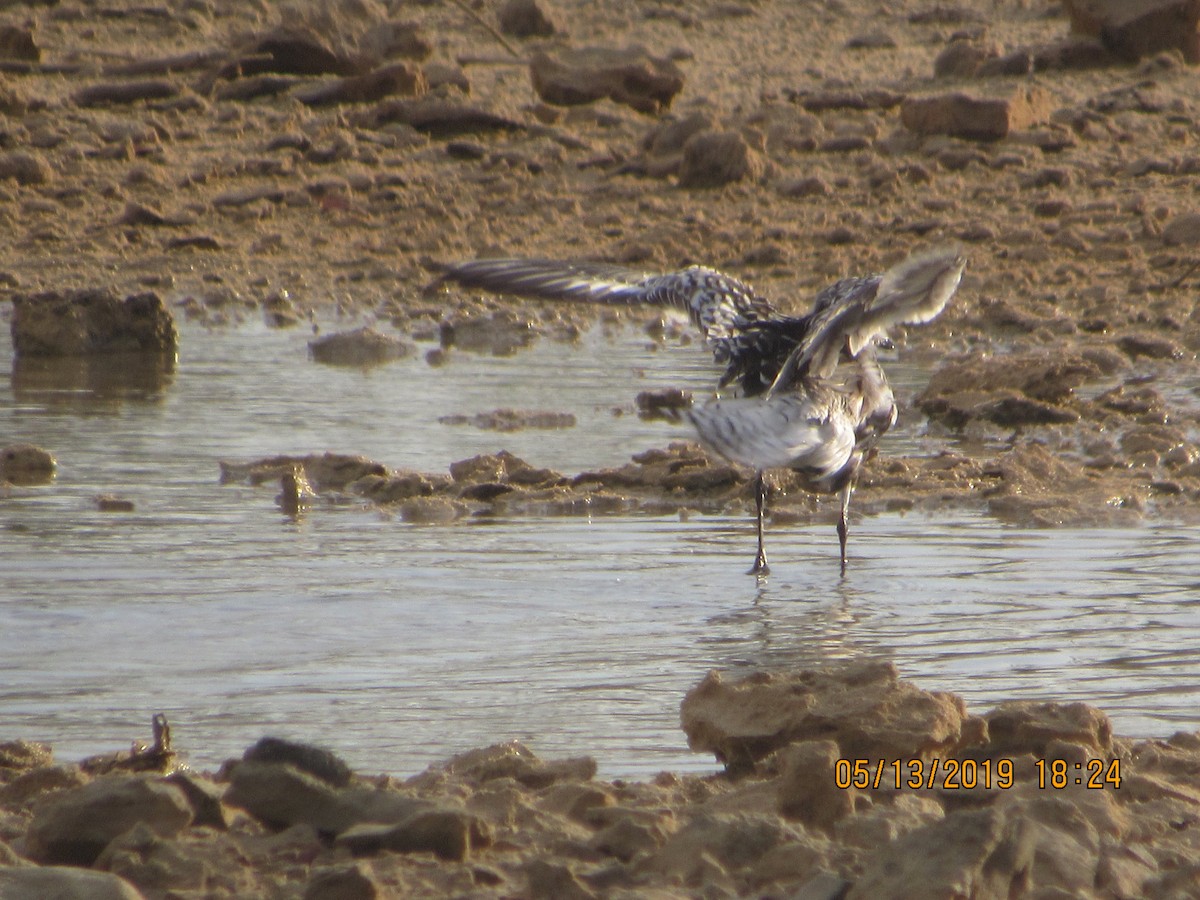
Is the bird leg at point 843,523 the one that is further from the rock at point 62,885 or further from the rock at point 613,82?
the rock at point 613,82

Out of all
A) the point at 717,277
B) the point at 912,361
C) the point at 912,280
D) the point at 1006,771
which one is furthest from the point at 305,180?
the point at 1006,771

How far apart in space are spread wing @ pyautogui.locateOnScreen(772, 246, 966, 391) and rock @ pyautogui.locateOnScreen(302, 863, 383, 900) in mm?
3378

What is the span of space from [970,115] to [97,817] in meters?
11.8

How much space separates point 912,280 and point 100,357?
18.9 feet

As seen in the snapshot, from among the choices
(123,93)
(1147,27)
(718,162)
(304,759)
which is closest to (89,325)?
(718,162)

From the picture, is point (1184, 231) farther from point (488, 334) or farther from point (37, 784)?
point (37, 784)

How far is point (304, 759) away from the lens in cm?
353

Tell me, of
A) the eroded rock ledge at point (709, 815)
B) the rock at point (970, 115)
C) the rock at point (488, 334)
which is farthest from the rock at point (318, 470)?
the rock at point (970, 115)

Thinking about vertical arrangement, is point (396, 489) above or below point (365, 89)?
below

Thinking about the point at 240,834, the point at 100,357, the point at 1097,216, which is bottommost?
the point at 240,834

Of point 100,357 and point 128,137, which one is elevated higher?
point 128,137

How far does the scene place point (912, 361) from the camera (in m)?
10.7

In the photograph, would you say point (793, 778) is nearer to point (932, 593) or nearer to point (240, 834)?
point (240, 834)

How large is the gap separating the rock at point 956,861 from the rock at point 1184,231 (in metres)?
9.75
